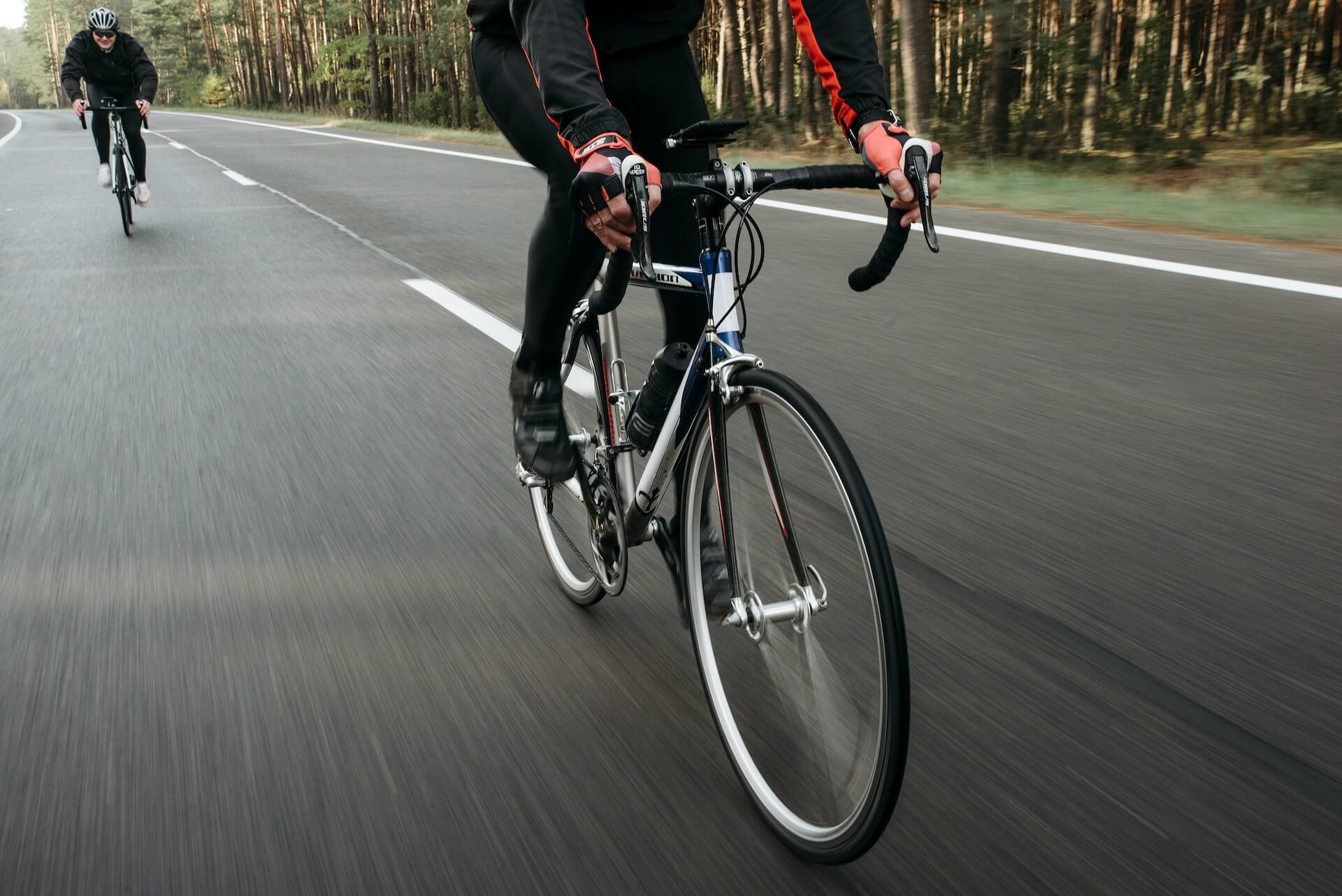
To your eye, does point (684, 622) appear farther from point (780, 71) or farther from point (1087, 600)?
point (780, 71)

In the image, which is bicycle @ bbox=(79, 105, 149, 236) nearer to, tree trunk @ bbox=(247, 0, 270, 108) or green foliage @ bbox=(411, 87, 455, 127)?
green foliage @ bbox=(411, 87, 455, 127)

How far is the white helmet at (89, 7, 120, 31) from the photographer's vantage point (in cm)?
1151

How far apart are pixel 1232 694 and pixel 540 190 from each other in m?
11.2

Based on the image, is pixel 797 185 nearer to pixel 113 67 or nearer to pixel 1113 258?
pixel 1113 258

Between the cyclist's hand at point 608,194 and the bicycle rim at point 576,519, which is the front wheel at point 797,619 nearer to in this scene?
the cyclist's hand at point 608,194

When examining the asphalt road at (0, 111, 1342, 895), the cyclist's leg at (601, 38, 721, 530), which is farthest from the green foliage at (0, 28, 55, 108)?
the cyclist's leg at (601, 38, 721, 530)

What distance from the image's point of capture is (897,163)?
204cm

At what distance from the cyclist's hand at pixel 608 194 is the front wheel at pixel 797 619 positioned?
0.33m

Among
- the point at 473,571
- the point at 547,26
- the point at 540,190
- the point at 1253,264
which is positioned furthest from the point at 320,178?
the point at 547,26

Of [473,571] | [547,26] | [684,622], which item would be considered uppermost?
[547,26]

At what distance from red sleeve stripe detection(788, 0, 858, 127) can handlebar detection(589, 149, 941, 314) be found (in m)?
0.28

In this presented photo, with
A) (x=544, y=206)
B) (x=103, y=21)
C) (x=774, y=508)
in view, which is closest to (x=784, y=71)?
(x=103, y=21)

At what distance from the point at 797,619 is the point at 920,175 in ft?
2.59

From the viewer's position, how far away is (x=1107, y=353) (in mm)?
5246
